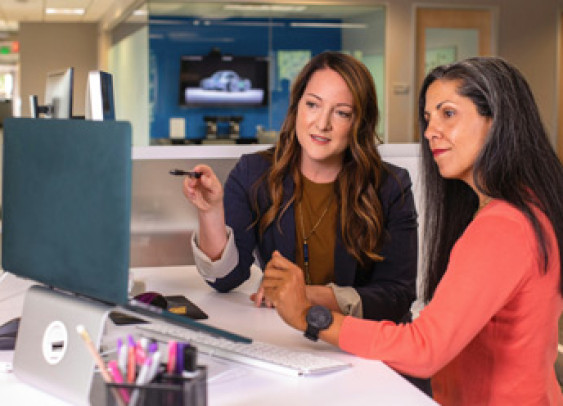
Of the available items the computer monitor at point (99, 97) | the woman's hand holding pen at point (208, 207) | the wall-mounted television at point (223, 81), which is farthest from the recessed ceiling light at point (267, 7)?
the computer monitor at point (99, 97)

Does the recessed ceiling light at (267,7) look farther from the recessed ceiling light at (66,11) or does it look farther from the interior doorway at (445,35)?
the recessed ceiling light at (66,11)

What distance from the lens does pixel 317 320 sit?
4.99 ft

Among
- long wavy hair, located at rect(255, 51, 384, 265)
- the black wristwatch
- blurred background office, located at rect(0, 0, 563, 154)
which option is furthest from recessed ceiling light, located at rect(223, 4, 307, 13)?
the black wristwatch

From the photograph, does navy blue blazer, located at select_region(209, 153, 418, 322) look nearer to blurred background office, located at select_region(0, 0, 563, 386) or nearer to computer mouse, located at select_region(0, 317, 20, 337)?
computer mouse, located at select_region(0, 317, 20, 337)

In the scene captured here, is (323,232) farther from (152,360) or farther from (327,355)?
(152,360)

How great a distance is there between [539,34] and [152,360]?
919 centimetres

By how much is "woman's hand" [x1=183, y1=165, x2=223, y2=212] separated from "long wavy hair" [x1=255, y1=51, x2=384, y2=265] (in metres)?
0.23

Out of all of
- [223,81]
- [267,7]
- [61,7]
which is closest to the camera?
[267,7]

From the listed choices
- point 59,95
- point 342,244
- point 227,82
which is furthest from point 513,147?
point 227,82

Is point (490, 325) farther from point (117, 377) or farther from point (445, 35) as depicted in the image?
point (445, 35)

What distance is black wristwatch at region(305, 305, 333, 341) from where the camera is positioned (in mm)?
1516

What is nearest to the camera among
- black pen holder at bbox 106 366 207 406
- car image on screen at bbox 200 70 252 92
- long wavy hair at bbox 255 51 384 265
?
black pen holder at bbox 106 366 207 406

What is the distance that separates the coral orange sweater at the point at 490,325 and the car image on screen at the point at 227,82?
796 cm

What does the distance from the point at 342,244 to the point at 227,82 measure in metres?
7.40
